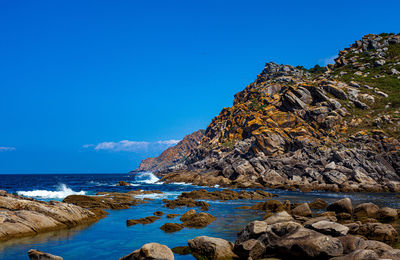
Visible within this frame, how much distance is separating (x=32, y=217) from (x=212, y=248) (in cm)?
1454

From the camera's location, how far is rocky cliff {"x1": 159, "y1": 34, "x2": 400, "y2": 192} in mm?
63359

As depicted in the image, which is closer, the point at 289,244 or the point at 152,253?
the point at 152,253

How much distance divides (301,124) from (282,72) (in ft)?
247

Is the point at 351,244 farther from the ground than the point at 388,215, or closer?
farther from the ground

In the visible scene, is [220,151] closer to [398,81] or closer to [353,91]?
[353,91]

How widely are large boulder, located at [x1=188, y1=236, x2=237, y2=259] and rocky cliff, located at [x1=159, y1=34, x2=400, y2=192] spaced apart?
162 ft

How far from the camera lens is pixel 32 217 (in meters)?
20.6

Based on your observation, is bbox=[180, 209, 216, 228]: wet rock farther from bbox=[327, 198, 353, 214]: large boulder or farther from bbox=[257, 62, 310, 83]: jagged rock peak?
bbox=[257, 62, 310, 83]: jagged rock peak

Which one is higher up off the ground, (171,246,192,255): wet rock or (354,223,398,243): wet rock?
(171,246,192,255): wet rock

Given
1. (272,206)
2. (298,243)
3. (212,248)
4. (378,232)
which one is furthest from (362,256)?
(272,206)

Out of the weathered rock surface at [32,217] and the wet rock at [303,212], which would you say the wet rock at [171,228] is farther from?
the wet rock at [303,212]

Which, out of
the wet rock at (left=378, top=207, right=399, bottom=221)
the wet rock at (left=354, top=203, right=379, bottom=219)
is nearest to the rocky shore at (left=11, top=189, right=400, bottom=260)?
the wet rock at (left=378, top=207, right=399, bottom=221)

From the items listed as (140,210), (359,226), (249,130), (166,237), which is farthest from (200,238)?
(249,130)

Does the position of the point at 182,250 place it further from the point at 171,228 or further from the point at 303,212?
the point at 303,212
